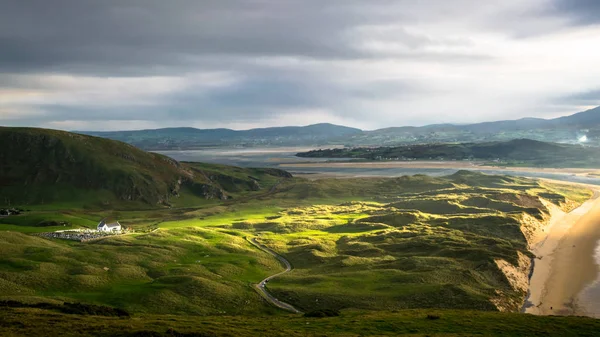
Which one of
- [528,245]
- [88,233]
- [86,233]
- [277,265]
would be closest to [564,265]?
[528,245]

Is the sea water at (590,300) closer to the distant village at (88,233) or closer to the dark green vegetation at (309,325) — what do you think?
the dark green vegetation at (309,325)

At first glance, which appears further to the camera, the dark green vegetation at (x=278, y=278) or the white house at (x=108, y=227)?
Result: the white house at (x=108, y=227)

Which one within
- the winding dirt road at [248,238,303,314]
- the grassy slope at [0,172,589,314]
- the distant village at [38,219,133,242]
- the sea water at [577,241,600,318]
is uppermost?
the distant village at [38,219,133,242]

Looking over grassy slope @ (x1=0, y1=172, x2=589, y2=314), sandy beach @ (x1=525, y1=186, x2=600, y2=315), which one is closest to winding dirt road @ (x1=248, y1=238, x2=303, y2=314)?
grassy slope @ (x1=0, y1=172, x2=589, y2=314)

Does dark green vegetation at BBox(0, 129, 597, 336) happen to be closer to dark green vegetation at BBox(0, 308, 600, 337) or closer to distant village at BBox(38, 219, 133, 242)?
dark green vegetation at BBox(0, 308, 600, 337)

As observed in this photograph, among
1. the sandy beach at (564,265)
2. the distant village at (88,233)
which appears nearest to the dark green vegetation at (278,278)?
the sandy beach at (564,265)

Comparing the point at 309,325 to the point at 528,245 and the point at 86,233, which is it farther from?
the point at 528,245
